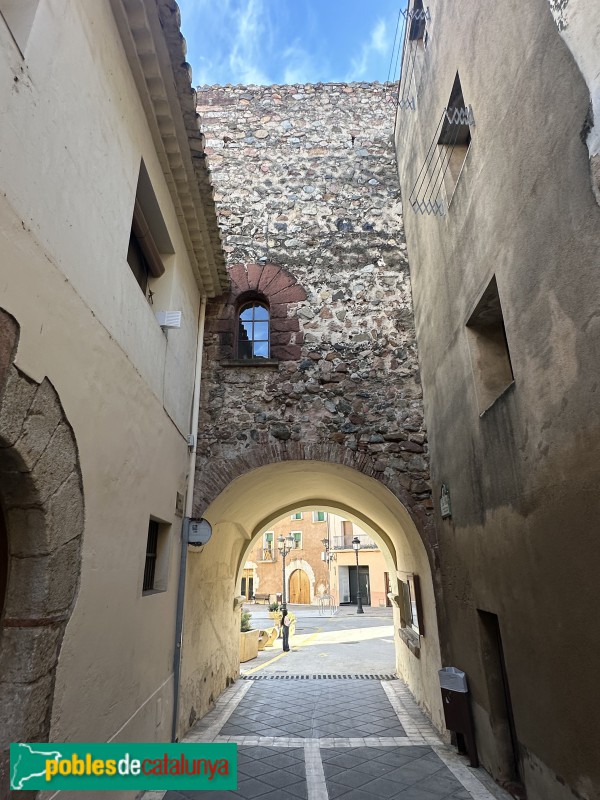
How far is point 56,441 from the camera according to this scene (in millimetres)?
2457

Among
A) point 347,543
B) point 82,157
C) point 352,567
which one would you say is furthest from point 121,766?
point 352,567

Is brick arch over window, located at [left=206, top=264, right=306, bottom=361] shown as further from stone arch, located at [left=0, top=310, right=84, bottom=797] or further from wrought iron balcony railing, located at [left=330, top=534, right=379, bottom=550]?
wrought iron balcony railing, located at [left=330, top=534, right=379, bottom=550]

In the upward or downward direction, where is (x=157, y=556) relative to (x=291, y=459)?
downward

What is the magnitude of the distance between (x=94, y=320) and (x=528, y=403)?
9.05ft

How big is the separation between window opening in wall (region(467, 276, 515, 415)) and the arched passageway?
6.61ft

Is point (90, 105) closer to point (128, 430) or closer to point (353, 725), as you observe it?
point (128, 430)

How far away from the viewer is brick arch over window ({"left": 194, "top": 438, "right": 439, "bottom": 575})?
543cm

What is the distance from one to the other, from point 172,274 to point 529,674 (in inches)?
178

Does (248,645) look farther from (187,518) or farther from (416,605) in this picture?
(187,518)

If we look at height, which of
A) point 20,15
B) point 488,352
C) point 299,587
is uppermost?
point 20,15

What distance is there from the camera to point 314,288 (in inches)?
256

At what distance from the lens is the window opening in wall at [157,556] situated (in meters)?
4.46

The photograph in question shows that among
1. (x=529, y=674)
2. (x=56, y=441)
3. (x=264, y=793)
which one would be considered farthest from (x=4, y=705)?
(x=529, y=674)

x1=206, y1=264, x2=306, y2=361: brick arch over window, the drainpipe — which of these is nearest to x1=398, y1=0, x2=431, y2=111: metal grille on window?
x1=206, y1=264, x2=306, y2=361: brick arch over window
